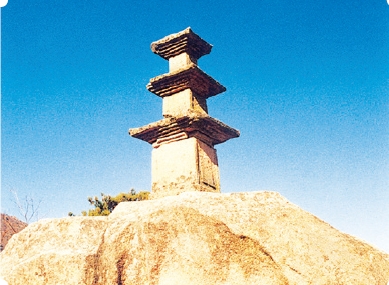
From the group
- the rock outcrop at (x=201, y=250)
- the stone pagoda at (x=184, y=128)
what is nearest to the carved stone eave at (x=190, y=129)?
the stone pagoda at (x=184, y=128)

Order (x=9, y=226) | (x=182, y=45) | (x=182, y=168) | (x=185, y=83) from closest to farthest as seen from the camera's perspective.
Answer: (x=182, y=168)
(x=185, y=83)
(x=182, y=45)
(x=9, y=226)

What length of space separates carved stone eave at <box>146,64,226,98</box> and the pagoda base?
5.13 feet

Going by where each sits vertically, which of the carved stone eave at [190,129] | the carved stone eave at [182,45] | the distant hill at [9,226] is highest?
the carved stone eave at [182,45]

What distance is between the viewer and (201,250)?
9.34ft

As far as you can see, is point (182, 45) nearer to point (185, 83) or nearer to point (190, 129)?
point (185, 83)

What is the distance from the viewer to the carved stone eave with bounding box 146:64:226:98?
28.0 feet

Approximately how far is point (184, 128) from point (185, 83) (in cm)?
148

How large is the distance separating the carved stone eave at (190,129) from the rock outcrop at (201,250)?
4.58 meters

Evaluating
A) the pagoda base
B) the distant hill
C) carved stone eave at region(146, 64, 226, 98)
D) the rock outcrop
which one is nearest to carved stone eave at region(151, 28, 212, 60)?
carved stone eave at region(146, 64, 226, 98)

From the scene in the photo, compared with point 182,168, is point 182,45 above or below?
above

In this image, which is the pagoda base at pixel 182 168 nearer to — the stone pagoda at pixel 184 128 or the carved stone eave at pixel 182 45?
the stone pagoda at pixel 184 128

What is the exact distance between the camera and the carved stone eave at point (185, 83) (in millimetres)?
8531

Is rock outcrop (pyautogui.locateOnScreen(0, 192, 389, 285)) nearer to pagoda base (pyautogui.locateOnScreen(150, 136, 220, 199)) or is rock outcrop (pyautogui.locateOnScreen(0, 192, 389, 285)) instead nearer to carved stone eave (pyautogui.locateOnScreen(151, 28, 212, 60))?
pagoda base (pyautogui.locateOnScreen(150, 136, 220, 199))

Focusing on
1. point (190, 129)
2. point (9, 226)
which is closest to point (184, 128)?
point (190, 129)
